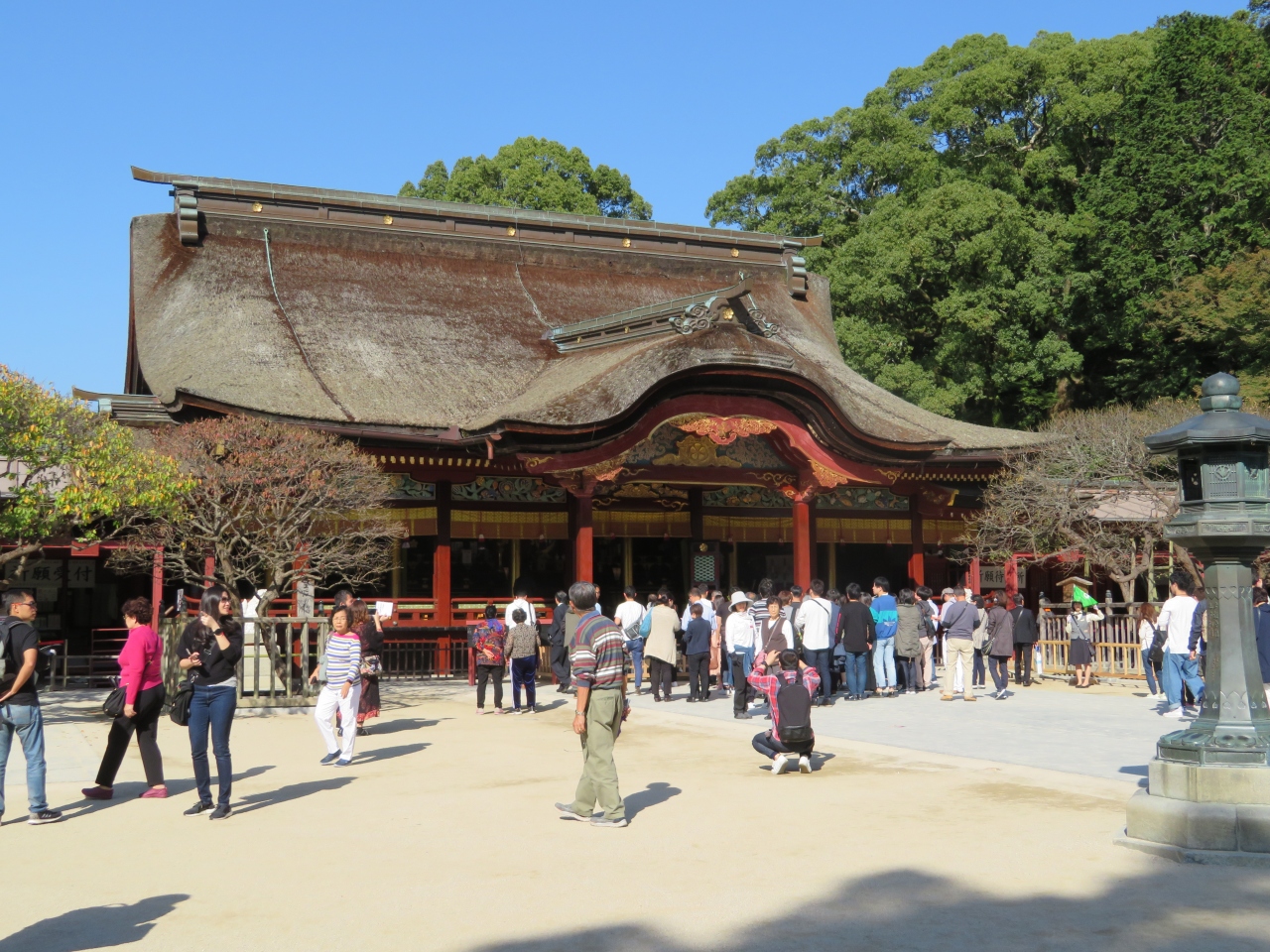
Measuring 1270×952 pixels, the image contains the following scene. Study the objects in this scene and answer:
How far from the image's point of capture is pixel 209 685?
9.02 metres

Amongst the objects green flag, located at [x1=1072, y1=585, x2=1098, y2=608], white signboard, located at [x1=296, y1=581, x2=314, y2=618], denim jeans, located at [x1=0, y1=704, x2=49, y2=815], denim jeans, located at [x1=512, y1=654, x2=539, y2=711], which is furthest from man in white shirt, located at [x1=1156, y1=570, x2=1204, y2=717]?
white signboard, located at [x1=296, y1=581, x2=314, y2=618]

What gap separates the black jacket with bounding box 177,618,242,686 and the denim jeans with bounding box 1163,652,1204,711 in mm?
10474

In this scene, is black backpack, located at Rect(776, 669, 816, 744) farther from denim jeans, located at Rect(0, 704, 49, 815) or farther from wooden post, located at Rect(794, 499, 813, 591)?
wooden post, located at Rect(794, 499, 813, 591)

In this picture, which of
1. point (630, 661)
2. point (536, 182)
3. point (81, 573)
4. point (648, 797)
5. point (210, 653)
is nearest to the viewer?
point (210, 653)

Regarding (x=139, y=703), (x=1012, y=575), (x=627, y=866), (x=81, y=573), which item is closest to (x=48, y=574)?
(x=81, y=573)

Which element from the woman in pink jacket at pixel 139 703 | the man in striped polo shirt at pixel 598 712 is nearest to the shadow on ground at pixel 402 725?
the woman in pink jacket at pixel 139 703

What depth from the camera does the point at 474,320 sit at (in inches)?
987

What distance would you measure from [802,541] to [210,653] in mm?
14729

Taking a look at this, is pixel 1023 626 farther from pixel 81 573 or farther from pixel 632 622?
pixel 81 573

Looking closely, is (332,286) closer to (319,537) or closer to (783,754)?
(319,537)

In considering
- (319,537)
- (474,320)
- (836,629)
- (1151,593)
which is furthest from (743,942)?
(1151,593)

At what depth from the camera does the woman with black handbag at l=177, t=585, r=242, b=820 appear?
8969mm

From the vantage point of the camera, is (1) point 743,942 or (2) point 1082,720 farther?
(2) point 1082,720

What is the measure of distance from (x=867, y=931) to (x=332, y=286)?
21173 mm
